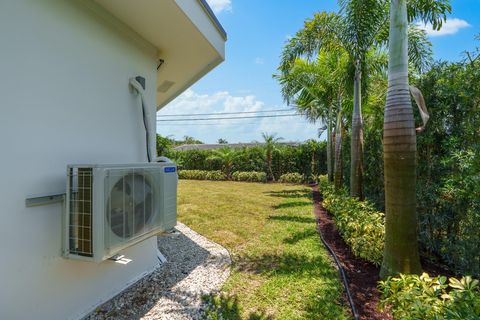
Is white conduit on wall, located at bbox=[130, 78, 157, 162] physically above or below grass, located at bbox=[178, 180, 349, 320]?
above

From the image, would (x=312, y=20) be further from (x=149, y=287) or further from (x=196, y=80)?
(x=149, y=287)

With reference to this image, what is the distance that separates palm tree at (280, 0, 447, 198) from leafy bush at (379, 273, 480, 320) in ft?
13.5

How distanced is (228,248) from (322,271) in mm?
1979

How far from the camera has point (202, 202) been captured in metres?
10.4

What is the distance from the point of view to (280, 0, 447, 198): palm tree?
5945 mm

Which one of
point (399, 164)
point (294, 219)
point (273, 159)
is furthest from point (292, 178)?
point (399, 164)

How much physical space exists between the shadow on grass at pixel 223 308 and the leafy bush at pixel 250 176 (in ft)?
50.9

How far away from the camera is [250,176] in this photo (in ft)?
63.2

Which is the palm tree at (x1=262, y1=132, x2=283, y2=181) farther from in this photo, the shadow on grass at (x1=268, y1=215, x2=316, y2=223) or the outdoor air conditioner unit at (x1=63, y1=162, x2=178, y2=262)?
the outdoor air conditioner unit at (x1=63, y1=162, x2=178, y2=262)

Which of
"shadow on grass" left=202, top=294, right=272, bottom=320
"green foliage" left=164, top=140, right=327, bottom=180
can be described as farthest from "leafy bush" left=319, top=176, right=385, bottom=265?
"green foliage" left=164, top=140, right=327, bottom=180

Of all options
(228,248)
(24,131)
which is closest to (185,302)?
(228,248)

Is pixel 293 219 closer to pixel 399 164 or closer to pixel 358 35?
pixel 399 164

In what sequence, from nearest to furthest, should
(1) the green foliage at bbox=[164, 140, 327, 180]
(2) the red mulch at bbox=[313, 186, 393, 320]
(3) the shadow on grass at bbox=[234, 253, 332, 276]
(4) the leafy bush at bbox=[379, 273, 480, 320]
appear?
(4) the leafy bush at bbox=[379, 273, 480, 320], (2) the red mulch at bbox=[313, 186, 393, 320], (3) the shadow on grass at bbox=[234, 253, 332, 276], (1) the green foliage at bbox=[164, 140, 327, 180]

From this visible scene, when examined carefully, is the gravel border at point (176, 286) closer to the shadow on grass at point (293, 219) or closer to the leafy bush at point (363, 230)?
the leafy bush at point (363, 230)
